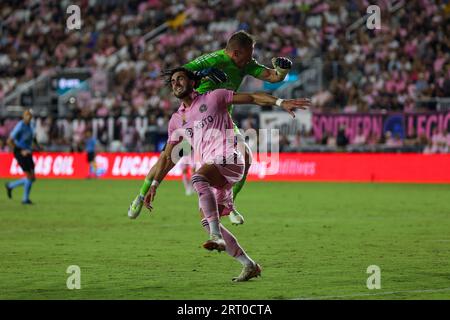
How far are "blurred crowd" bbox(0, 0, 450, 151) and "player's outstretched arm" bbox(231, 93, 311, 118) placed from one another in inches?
970

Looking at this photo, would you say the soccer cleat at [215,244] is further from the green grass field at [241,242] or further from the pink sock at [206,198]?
the green grass field at [241,242]

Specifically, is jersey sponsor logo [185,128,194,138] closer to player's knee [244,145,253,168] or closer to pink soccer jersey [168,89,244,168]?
pink soccer jersey [168,89,244,168]

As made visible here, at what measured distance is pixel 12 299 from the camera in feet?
32.7

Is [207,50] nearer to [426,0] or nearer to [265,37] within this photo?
[265,37]

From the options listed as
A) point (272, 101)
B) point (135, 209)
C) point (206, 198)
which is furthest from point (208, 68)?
point (135, 209)

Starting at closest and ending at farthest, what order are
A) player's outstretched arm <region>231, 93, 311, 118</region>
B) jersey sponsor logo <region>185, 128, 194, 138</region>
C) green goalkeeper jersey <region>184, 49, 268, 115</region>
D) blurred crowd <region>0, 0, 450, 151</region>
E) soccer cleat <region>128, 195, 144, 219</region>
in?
player's outstretched arm <region>231, 93, 311, 118</region> → jersey sponsor logo <region>185, 128, 194, 138</region> → soccer cleat <region>128, 195, 144, 219</region> → green goalkeeper jersey <region>184, 49, 268, 115</region> → blurred crowd <region>0, 0, 450, 151</region>

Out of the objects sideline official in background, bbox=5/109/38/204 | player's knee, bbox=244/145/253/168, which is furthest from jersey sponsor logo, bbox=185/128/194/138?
sideline official in background, bbox=5/109/38/204

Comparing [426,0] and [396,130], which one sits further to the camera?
[426,0]

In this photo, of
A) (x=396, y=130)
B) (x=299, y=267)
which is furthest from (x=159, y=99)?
(x=299, y=267)

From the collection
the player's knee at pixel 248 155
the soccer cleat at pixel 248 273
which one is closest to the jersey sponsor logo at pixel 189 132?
the player's knee at pixel 248 155

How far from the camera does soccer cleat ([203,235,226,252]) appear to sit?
10.6 meters

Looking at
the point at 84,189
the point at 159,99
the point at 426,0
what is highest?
the point at 426,0

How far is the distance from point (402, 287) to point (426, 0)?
29.2m

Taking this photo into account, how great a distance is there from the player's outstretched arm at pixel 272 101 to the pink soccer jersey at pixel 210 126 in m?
0.18
